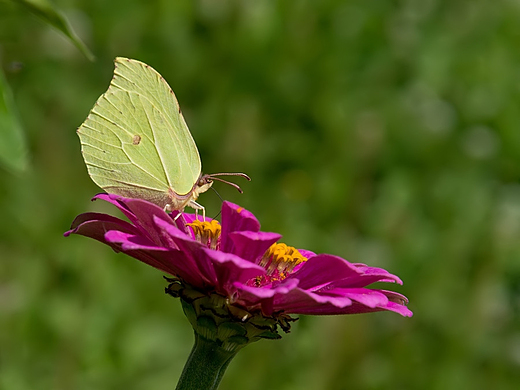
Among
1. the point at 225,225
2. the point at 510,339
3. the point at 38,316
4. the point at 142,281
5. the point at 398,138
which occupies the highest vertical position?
the point at 398,138

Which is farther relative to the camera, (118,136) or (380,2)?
(380,2)

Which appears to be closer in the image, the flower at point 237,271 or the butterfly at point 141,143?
the flower at point 237,271

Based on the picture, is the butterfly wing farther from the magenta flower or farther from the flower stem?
the flower stem

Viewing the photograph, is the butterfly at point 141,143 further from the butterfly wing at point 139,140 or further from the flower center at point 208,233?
the flower center at point 208,233

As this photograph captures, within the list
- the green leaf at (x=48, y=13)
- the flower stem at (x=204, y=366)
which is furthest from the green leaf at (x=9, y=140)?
the flower stem at (x=204, y=366)

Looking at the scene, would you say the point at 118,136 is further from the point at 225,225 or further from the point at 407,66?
the point at 407,66

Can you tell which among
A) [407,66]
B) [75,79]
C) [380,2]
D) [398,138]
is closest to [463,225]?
[398,138]
